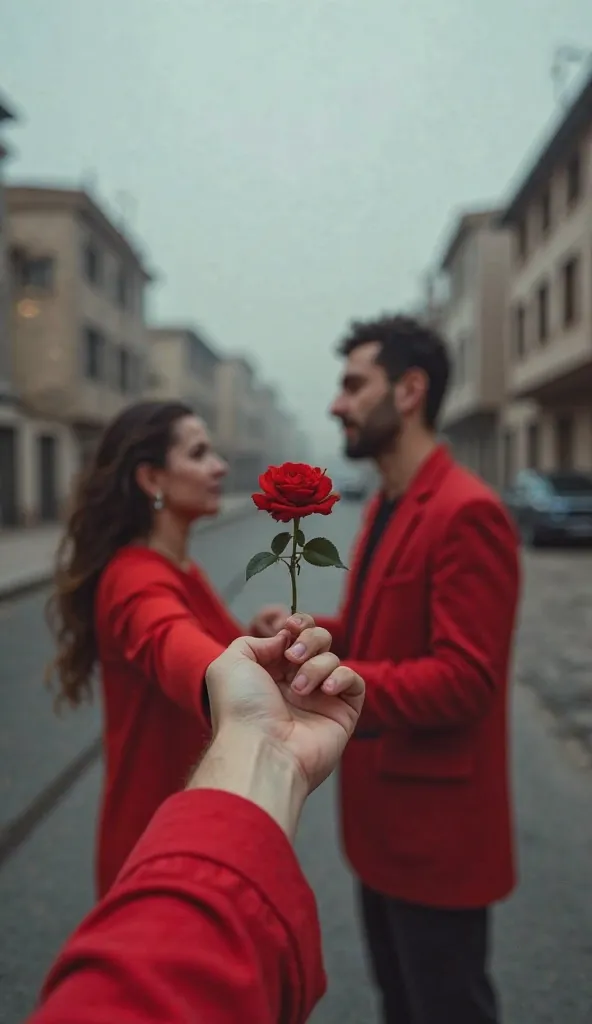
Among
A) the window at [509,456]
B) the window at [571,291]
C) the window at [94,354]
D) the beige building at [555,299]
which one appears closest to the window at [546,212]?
the beige building at [555,299]

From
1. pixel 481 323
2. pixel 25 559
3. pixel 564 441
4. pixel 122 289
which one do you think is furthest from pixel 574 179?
pixel 122 289

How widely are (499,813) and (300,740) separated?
118 centimetres

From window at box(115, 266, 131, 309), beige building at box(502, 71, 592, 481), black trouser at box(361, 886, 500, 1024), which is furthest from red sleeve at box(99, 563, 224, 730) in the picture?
window at box(115, 266, 131, 309)

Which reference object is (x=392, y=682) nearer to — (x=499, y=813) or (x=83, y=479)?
(x=499, y=813)

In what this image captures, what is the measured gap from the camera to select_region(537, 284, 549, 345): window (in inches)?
883

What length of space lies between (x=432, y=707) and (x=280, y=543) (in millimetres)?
987

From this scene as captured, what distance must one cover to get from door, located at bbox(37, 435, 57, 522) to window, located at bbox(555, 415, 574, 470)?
15693 millimetres

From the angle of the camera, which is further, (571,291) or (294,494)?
(571,291)

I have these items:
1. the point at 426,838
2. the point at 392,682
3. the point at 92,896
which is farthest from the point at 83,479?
the point at 92,896

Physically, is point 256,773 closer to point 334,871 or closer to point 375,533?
point 375,533

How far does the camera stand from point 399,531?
1.69m

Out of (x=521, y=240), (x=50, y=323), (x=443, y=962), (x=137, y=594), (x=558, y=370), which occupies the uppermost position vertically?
(x=521, y=240)

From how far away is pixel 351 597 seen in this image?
1868 mm

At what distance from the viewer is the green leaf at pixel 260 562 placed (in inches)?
25.0
